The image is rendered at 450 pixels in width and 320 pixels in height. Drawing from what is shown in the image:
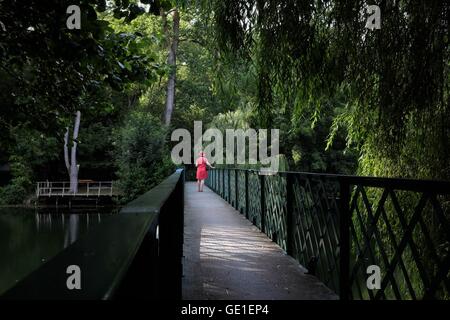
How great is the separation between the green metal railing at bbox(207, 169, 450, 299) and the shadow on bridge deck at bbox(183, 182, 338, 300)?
0.21 meters

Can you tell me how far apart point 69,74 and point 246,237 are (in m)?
4.11

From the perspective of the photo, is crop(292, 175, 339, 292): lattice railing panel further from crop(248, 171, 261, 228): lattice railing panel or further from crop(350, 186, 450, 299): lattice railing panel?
crop(248, 171, 261, 228): lattice railing panel

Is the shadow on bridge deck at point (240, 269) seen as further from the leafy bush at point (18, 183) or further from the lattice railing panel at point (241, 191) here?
the leafy bush at point (18, 183)

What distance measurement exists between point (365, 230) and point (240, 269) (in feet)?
7.42

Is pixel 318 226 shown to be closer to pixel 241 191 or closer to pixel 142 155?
pixel 241 191

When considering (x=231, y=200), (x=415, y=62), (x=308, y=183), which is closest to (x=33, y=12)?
(x=308, y=183)

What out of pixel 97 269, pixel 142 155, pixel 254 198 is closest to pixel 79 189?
pixel 142 155

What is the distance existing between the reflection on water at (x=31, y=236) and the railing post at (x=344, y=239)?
572 inches

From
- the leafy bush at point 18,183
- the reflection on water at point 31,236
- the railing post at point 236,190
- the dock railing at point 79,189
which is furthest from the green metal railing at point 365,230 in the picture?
the leafy bush at point 18,183

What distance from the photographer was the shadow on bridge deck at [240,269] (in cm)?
436

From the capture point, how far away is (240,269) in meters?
5.36

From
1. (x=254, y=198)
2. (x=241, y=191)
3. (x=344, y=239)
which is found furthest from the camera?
(x=241, y=191)
